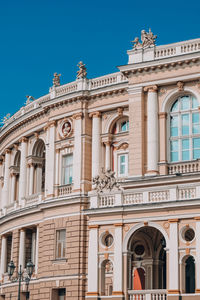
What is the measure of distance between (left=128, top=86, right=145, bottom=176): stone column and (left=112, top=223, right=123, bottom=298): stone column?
6227 mm

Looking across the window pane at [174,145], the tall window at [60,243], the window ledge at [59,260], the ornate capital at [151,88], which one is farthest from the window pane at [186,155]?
the window ledge at [59,260]

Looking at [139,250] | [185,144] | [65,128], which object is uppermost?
[65,128]

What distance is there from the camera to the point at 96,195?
3962cm

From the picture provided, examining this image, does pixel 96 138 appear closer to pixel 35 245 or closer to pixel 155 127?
pixel 155 127

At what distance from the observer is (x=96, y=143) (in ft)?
160

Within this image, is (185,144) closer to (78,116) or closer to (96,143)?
(96,143)

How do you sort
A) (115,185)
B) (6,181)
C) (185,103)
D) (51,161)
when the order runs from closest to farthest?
(115,185) < (185,103) < (51,161) < (6,181)

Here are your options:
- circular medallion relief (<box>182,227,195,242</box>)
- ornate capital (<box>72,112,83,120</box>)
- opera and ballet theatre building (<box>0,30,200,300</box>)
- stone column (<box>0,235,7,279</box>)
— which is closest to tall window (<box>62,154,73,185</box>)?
opera and ballet theatre building (<box>0,30,200,300</box>)

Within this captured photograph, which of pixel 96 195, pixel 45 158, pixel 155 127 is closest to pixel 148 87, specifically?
pixel 155 127

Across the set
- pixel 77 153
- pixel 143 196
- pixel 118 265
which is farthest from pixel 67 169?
pixel 118 265

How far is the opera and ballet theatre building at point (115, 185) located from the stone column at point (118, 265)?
6 centimetres

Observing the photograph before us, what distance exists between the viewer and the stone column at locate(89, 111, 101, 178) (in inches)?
1906

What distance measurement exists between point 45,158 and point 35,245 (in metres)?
7.28

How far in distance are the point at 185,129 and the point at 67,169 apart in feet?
36.0
